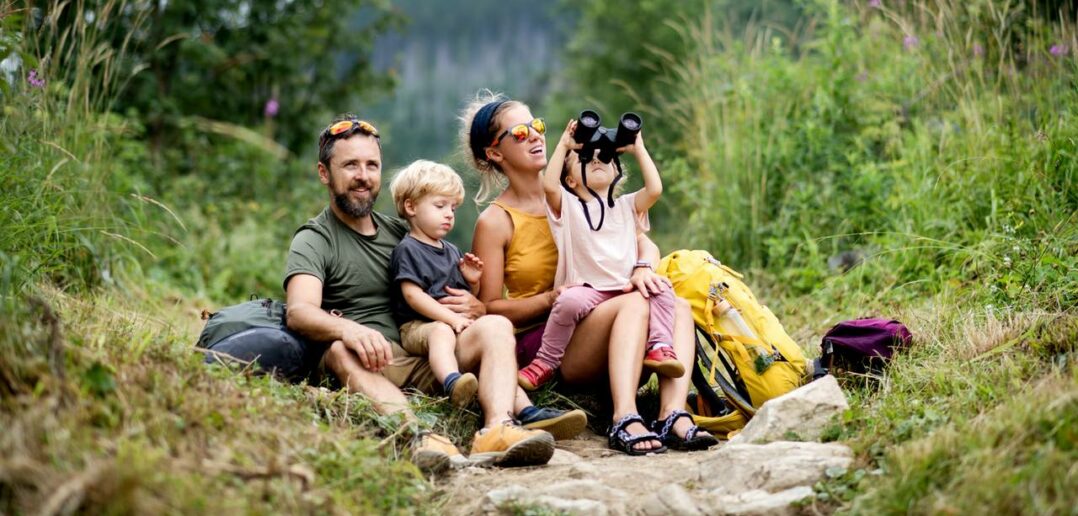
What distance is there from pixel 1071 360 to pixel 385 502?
2027 mm

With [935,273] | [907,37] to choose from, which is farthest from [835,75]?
[935,273]

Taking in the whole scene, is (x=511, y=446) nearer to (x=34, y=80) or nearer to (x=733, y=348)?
(x=733, y=348)

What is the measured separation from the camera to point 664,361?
344 cm

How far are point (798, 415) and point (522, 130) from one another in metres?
1.46

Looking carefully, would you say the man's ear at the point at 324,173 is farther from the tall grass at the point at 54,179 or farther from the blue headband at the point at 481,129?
the tall grass at the point at 54,179

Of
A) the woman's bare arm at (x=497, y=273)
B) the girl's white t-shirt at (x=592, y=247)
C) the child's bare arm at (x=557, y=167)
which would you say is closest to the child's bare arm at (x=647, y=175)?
the girl's white t-shirt at (x=592, y=247)

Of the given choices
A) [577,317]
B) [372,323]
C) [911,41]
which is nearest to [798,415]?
[577,317]

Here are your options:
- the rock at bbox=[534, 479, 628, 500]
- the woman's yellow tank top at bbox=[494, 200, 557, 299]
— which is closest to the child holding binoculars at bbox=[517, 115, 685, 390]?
the woman's yellow tank top at bbox=[494, 200, 557, 299]

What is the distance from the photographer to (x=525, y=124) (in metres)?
3.82

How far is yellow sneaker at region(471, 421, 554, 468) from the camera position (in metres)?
3.03

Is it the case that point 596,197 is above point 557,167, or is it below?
below

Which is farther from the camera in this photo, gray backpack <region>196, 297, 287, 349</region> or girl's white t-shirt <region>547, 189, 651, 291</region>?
girl's white t-shirt <region>547, 189, 651, 291</region>

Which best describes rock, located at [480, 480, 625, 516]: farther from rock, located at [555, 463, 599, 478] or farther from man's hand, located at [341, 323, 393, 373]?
man's hand, located at [341, 323, 393, 373]

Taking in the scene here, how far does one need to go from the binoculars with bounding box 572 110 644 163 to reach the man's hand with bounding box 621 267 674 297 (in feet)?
1.48
